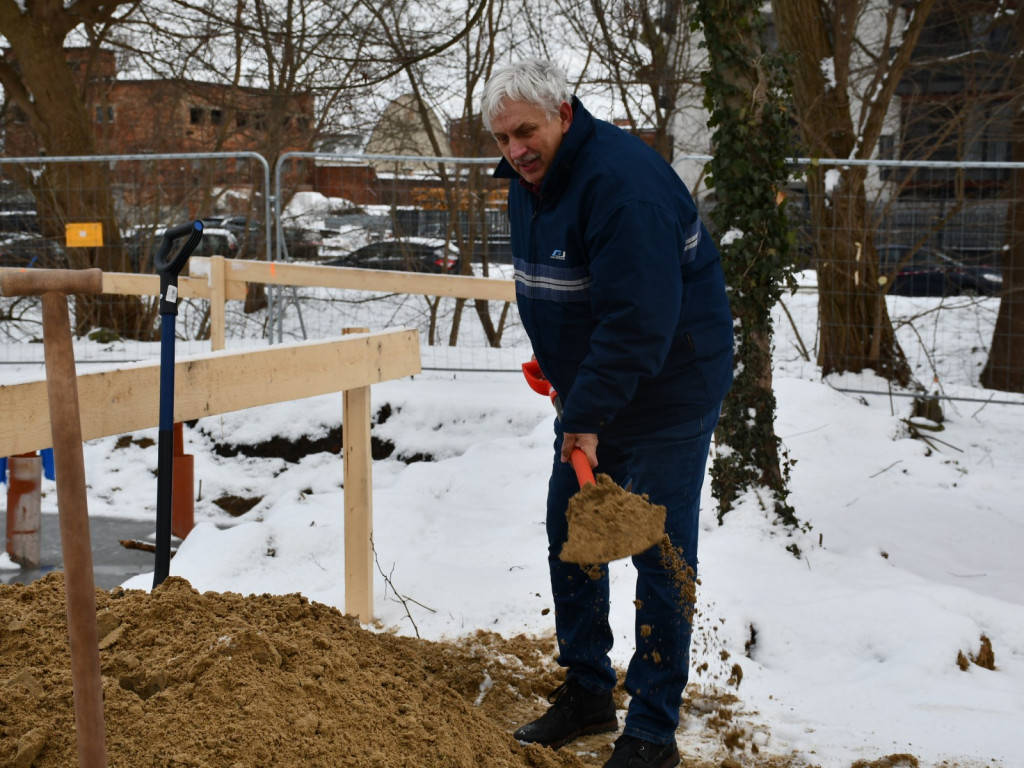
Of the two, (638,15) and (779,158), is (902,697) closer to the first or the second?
(779,158)

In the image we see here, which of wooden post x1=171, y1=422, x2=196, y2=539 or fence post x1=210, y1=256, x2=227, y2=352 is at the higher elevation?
fence post x1=210, y1=256, x2=227, y2=352

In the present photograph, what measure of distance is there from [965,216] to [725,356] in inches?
264

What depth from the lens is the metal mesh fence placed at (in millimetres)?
→ 7562

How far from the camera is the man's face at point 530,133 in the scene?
2455 millimetres

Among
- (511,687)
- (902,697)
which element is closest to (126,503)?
(511,687)

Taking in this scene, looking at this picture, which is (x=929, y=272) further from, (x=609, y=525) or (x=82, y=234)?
(x=82, y=234)

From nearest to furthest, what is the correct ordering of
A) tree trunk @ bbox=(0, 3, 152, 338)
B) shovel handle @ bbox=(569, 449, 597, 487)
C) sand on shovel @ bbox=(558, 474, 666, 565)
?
sand on shovel @ bbox=(558, 474, 666, 565) < shovel handle @ bbox=(569, 449, 597, 487) < tree trunk @ bbox=(0, 3, 152, 338)

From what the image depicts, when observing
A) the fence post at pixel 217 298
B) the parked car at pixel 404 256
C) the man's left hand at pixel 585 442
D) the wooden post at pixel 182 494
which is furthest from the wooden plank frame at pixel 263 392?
the parked car at pixel 404 256

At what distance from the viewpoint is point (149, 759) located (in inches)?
76.6

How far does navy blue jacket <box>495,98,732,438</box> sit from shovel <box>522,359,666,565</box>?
0.18m

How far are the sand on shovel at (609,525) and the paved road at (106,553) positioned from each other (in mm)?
3075

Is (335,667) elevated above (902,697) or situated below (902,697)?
above

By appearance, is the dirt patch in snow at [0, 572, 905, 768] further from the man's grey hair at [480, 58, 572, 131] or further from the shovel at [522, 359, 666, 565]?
the man's grey hair at [480, 58, 572, 131]

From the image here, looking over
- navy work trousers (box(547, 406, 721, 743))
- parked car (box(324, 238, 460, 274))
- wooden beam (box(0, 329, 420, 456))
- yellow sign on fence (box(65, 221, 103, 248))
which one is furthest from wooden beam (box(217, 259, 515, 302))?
navy work trousers (box(547, 406, 721, 743))
